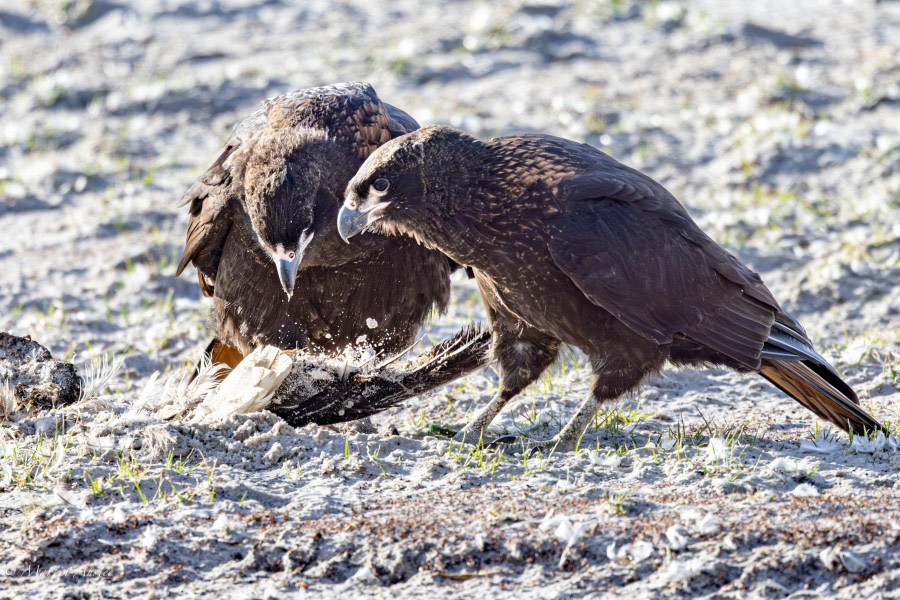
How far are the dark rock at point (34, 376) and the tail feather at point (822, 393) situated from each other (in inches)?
110

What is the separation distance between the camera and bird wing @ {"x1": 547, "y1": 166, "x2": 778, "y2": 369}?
4293mm

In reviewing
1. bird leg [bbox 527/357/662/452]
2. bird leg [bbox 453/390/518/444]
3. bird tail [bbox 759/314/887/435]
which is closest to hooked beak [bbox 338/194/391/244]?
bird leg [bbox 453/390/518/444]

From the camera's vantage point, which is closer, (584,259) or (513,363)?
(584,259)

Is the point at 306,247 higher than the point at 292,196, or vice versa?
the point at 292,196

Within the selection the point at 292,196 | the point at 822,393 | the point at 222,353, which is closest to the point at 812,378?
the point at 822,393

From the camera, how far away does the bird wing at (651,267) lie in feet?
14.1

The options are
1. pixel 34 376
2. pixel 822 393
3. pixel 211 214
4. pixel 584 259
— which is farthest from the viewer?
pixel 211 214

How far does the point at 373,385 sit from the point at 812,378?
1.72 meters

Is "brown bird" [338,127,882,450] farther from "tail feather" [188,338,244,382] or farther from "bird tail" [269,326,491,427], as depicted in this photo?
"tail feather" [188,338,244,382]

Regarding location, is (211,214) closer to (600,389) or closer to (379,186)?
(379,186)

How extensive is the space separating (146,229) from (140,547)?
477 centimetres

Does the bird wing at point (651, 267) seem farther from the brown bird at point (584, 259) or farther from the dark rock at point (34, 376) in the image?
the dark rock at point (34, 376)

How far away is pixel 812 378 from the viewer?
4.64 m

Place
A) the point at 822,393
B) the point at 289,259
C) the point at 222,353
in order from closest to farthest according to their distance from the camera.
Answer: the point at 822,393, the point at 289,259, the point at 222,353
